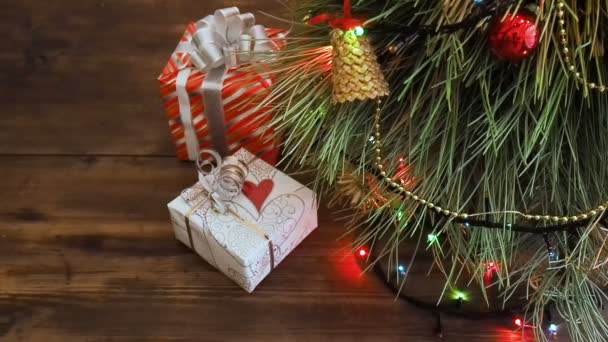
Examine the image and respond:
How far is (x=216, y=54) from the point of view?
0.85 meters

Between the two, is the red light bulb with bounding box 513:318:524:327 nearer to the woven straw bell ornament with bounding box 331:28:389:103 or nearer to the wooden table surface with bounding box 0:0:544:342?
the wooden table surface with bounding box 0:0:544:342

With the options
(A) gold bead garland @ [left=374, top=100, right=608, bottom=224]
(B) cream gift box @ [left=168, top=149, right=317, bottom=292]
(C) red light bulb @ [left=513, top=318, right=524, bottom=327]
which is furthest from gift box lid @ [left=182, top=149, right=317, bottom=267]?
(C) red light bulb @ [left=513, top=318, right=524, bottom=327]

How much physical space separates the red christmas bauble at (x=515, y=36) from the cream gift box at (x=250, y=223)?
0.36 meters

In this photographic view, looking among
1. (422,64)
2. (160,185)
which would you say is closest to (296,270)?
(160,185)

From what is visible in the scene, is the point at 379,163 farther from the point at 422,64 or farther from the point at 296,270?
the point at 296,270

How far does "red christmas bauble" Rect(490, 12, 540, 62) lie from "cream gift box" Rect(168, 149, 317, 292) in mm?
358

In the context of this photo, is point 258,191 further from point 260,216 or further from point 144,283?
point 144,283

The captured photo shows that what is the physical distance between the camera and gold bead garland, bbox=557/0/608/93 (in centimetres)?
46

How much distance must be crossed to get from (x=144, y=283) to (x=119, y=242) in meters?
0.08

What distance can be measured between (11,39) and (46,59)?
98 millimetres

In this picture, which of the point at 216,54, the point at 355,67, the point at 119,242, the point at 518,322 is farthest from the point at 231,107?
the point at 518,322

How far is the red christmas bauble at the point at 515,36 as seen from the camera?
18.4 inches

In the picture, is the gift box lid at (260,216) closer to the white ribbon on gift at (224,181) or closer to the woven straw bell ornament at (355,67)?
the white ribbon on gift at (224,181)

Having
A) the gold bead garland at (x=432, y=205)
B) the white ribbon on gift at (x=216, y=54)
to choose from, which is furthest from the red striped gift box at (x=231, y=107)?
the gold bead garland at (x=432, y=205)
